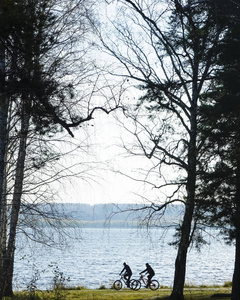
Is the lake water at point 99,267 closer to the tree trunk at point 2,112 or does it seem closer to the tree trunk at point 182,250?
the tree trunk at point 182,250

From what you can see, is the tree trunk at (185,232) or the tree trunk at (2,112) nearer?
the tree trunk at (2,112)

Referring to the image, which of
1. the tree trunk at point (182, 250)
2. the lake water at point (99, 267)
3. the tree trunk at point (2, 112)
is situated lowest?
the lake water at point (99, 267)

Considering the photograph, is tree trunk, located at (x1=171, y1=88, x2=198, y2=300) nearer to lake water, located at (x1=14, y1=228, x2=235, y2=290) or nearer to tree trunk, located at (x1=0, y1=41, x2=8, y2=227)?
lake water, located at (x1=14, y1=228, x2=235, y2=290)

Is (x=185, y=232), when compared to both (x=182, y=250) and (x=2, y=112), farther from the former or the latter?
(x=2, y=112)

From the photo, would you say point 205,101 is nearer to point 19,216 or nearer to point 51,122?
point 19,216

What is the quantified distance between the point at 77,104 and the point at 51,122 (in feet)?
2.16

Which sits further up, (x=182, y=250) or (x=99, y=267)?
(x=182, y=250)

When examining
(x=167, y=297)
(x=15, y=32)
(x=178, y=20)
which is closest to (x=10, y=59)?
(x=15, y=32)

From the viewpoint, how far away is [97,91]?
9.70m

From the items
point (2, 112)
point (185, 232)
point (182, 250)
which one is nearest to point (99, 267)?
point (182, 250)

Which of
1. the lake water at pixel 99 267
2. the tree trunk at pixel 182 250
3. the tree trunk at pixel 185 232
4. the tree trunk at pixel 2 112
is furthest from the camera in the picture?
the tree trunk at pixel 182 250

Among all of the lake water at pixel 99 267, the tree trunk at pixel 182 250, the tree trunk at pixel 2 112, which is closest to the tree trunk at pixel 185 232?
the tree trunk at pixel 182 250

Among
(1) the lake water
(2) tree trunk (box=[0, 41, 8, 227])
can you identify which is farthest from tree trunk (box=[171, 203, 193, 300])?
(2) tree trunk (box=[0, 41, 8, 227])

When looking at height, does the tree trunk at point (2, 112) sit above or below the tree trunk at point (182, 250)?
above
